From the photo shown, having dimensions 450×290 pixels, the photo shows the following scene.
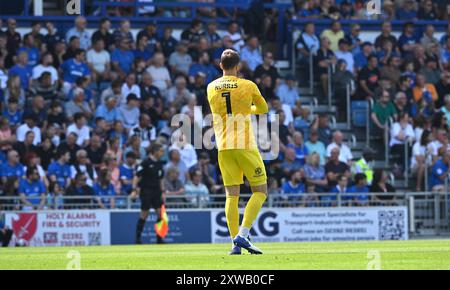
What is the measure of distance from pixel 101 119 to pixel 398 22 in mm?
10864

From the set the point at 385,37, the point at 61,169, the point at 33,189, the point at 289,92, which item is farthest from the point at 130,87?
the point at 385,37

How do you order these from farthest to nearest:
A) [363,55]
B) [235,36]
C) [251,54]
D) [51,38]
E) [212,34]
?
1. [363,55]
2. [235,36]
3. [251,54]
4. [212,34]
5. [51,38]

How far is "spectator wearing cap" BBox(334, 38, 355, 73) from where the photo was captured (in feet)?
106

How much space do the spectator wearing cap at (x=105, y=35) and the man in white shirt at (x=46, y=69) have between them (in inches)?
60.5

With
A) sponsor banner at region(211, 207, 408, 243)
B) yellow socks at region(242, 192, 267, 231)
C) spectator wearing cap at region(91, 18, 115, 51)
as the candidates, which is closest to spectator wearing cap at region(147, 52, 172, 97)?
spectator wearing cap at region(91, 18, 115, 51)

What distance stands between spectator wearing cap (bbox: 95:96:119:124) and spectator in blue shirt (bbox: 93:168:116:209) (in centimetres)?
181

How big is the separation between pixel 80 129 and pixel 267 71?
564 cm

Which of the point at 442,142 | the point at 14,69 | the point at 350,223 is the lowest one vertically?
the point at 350,223

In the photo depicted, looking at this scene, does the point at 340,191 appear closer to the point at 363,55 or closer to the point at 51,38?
the point at 363,55

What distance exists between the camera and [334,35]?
3259 cm

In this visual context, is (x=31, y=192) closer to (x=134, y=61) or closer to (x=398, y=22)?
(x=134, y=61)

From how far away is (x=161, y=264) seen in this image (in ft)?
45.3

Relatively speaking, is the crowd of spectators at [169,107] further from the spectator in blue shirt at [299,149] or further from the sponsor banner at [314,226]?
the sponsor banner at [314,226]

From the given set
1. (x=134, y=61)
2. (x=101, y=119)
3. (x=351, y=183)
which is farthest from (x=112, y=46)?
(x=351, y=183)
